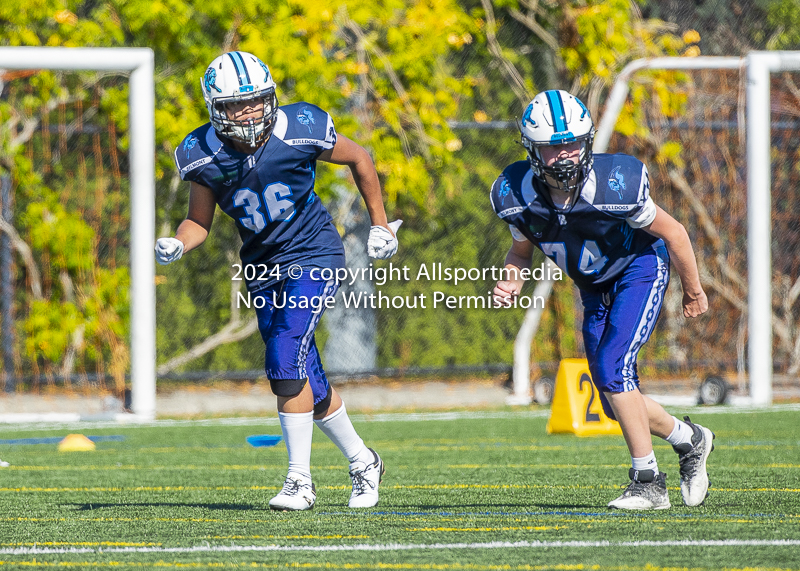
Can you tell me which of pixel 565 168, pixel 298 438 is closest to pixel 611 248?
pixel 565 168

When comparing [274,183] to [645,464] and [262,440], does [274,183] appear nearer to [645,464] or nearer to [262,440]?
[645,464]

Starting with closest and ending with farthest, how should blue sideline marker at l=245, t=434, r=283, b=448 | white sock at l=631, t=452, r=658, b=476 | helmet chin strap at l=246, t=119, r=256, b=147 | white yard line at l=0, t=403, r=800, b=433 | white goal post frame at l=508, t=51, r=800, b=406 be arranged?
1. white sock at l=631, t=452, r=658, b=476
2. helmet chin strap at l=246, t=119, r=256, b=147
3. blue sideline marker at l=245, t=434, r=283, b=448
4. white yard line at l=0, t=403, r=800, b=433
5. white goal post frame at l=508, t=51, r=800, b=406

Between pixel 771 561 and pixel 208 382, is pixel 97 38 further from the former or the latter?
pixel 771 561

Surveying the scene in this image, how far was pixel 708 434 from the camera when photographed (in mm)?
4277

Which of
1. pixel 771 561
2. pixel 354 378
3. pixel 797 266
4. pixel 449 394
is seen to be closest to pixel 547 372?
pixel 449 394

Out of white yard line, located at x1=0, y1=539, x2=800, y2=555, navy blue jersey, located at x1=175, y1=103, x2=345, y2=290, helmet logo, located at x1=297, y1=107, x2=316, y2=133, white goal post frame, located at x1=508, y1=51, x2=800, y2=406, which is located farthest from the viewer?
white goal post frame, located at x1=508, y1=51, x2=800, y2=406

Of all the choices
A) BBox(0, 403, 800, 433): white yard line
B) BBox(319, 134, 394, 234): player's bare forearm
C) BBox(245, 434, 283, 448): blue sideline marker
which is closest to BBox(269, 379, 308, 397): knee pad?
BBox(319, 134, 394, 234): player's bare forearm

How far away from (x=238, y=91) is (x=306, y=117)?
1.13 feet

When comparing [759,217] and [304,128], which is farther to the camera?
[759,217]

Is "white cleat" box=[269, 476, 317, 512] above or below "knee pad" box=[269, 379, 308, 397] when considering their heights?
below

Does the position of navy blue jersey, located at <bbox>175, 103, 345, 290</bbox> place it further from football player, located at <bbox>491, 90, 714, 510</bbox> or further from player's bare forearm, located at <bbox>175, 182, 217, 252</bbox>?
football player, located at <bbox>491, 90, 714, 510</bbox>

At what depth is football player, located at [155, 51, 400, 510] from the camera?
13.6 ft

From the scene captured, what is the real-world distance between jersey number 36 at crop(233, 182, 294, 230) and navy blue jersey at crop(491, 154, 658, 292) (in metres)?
0.76

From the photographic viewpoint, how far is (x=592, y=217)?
404cm
